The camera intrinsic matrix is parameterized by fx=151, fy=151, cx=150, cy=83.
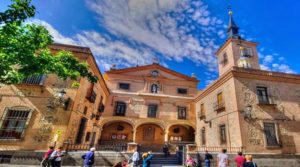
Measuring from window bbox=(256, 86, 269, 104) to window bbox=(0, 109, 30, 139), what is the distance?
17.2 meters

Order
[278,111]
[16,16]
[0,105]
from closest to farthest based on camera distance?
[16,16]
[0,105]
[278,111]

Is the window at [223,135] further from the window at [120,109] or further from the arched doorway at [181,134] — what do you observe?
the window at [120,109]

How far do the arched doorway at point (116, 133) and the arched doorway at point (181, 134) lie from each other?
543cm

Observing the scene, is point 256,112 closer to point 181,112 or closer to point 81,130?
point 181,112

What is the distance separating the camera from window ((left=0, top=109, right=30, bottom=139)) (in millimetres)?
9288

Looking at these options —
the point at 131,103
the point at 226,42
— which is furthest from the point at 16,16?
the point at 226,42

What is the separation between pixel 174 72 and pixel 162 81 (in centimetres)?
259

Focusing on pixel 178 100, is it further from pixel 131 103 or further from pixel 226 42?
pixel 226 42

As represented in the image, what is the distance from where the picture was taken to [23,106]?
32.6 ft

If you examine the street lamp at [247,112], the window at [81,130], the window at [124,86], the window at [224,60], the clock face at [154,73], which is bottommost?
the window at [81,130]

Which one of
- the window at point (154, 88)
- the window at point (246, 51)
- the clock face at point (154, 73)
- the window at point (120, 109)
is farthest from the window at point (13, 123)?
the window at point (246, 51)

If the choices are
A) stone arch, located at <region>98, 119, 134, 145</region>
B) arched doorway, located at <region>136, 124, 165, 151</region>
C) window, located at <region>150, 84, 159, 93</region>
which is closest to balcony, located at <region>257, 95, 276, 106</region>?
arched doorway, located at <region>136, 124, 165, 151</region>

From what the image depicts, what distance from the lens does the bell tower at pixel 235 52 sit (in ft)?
70.5

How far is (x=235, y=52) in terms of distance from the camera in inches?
858
